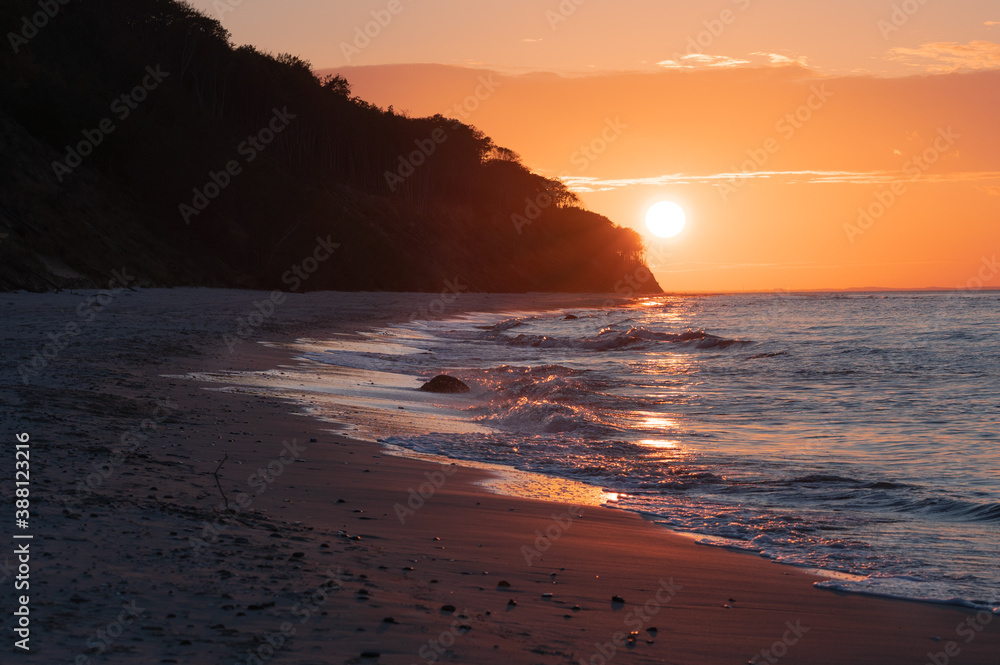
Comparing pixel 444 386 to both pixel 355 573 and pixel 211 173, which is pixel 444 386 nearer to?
pixel 355 573

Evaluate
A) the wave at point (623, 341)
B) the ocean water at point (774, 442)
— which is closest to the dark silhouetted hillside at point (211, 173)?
the ocean water at point (774, 442)

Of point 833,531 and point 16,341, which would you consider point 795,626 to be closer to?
point 833,531

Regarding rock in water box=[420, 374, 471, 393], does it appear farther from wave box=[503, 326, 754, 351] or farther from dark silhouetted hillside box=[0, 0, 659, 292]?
wave box=[503, 326, 754, 351]

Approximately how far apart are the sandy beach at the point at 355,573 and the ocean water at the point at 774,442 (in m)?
0.76

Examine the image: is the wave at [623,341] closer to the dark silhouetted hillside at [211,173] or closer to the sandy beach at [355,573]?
the dark silhouetted hillside at [211,173]

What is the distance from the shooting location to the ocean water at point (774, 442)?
233 inches

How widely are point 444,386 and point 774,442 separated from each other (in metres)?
6.17

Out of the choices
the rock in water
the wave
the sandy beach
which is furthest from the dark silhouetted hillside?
the sandy beach

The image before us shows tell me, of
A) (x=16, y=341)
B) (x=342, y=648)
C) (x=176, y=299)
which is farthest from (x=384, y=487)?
(x=176, y=299)

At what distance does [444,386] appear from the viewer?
1441 cm

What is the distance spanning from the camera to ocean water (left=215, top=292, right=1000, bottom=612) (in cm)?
591

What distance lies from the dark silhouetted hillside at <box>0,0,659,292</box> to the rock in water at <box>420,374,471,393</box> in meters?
13.6

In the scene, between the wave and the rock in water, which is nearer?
the rock in water

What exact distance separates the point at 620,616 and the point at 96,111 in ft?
136
